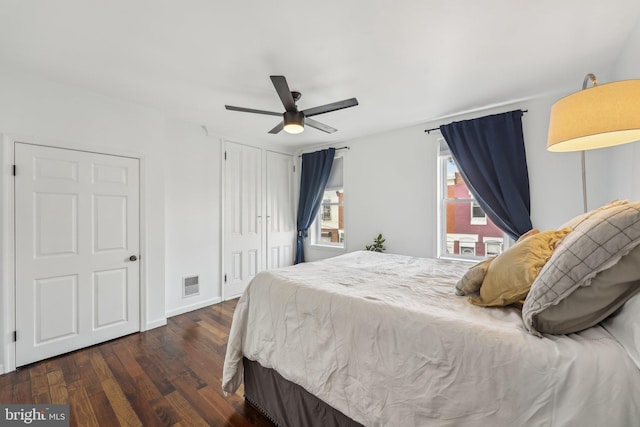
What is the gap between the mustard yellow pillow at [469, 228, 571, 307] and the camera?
112 centimetres

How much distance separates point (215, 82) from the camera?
2447 millimetres

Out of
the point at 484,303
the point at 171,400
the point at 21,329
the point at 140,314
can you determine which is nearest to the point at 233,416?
the point at 171,400

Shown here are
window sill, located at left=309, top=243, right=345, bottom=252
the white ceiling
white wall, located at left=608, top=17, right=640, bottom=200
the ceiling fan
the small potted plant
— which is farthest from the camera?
window sill, located at left=309, top=243, right=345, bottom=252

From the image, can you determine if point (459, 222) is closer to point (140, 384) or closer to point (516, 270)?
point (516, 270)

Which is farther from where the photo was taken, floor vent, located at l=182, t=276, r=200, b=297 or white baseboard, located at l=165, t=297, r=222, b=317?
floor vent, located at l=182, t=276, r=200, b=297

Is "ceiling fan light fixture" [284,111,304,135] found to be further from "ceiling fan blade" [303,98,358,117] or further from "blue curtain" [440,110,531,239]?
"blue curtain" [440,110,531,239]

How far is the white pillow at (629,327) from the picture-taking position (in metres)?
0.78

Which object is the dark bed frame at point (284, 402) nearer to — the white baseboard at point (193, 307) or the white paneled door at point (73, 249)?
the white paneled door at point (73, 249)

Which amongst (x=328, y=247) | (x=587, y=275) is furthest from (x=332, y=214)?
(x=587, y=275)

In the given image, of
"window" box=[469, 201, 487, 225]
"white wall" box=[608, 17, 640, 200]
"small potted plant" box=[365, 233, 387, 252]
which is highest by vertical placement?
"white wall" box=[608, 17, 640, 200]

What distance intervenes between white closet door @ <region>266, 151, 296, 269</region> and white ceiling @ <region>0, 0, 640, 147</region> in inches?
74.1

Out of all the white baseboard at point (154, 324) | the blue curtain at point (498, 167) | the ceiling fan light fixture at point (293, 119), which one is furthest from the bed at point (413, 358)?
the white baseboard at point (154, 324)

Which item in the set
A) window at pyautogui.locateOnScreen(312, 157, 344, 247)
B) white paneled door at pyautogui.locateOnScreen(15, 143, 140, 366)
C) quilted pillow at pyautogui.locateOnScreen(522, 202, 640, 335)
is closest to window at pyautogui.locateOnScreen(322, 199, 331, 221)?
window at pyautogui.locateOnScreen(312, 157, 344, 247)

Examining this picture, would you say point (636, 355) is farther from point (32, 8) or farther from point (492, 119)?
point (32, 8)
